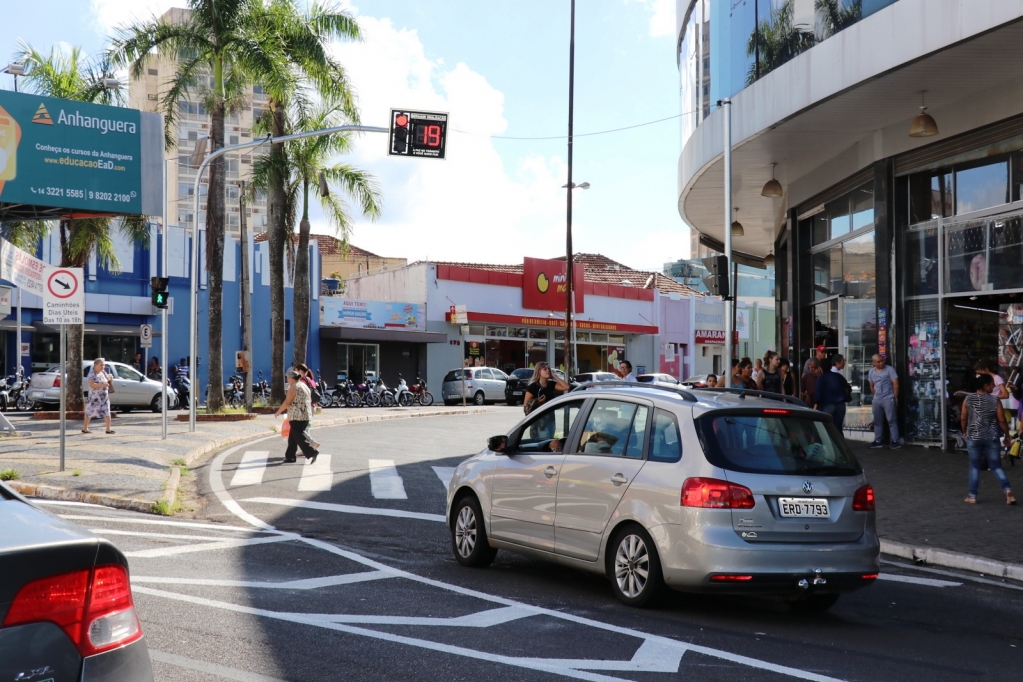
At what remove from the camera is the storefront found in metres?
16.4

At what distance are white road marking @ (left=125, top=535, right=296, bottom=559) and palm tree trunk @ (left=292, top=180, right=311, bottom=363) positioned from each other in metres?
22.8

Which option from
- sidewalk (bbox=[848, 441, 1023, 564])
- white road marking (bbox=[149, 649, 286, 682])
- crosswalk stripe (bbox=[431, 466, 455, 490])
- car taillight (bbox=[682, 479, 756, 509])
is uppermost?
car taillight (bbox=[682, 479, 756, 509])

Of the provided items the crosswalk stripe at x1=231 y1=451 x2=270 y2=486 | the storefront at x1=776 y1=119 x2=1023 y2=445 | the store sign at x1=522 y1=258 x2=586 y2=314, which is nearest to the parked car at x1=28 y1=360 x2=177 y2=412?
the crosswalk stripe at x1=231 y1=451 x2=270 y2=486

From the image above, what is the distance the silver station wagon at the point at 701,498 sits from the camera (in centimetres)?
662

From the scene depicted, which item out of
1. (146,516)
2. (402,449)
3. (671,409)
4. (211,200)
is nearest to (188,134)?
(211,200)

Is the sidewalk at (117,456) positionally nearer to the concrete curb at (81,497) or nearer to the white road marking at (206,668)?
the concrete curb at (81,497)

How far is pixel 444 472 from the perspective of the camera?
16156 millimetres

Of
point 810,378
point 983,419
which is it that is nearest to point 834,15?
point 810,378

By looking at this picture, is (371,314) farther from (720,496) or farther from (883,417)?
(720,496)

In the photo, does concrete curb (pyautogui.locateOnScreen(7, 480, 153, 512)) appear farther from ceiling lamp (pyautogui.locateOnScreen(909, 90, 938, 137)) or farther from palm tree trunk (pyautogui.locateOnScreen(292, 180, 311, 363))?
palm tree trunk (pyautogui.locateOnScreen(292, 180, 311, 363))

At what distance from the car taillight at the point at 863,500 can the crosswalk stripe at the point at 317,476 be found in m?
8.39

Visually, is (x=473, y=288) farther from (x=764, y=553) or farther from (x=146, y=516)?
(x=764, y=553)

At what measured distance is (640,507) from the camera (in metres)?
6.98

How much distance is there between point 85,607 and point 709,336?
201 ft
